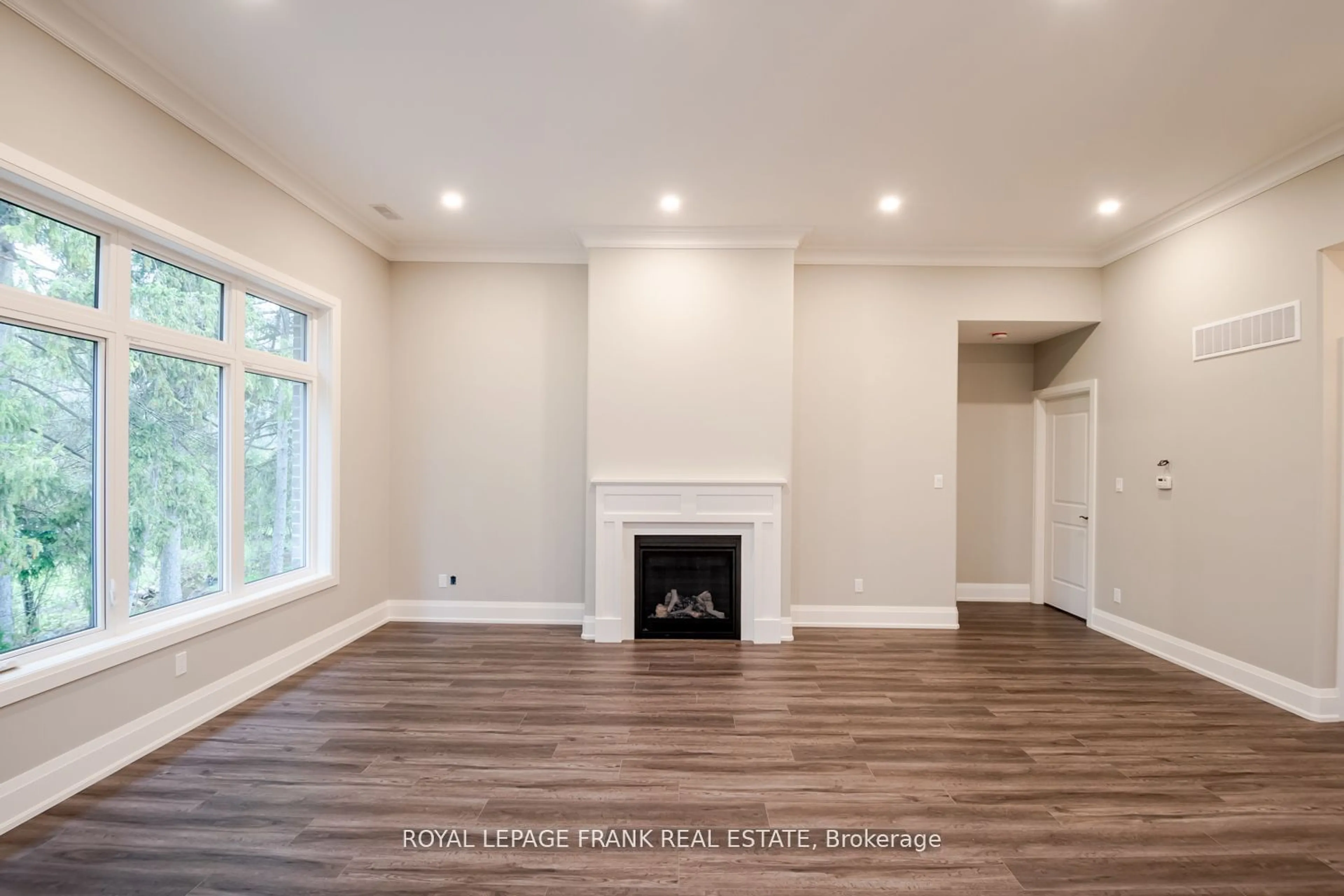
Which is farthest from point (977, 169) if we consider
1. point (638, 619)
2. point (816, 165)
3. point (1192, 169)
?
point (638, 619)

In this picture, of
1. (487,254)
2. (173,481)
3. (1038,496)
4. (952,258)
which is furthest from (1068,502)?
(173,481)

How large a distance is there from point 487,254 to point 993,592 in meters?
5.63

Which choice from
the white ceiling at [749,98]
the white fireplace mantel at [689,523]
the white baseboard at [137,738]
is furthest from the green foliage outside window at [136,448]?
the white fireplace mantel at [689,523]

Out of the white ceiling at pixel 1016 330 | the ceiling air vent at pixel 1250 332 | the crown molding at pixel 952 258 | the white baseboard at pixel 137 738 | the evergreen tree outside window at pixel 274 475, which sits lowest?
the white baseboard at pixel 137 738

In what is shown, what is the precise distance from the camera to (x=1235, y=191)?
3633 millimetres

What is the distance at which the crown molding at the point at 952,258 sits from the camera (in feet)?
15.8

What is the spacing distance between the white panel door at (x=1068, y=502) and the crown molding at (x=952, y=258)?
1.22 m

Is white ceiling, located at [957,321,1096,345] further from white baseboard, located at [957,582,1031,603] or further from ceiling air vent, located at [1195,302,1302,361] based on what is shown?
white baseboard, located at [957,582,1031,603]

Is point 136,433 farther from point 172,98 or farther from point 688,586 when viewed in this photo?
point 688,586

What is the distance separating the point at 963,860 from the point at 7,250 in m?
4.13

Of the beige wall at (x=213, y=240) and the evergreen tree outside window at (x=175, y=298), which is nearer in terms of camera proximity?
the beige wall at (x=213, y=240)

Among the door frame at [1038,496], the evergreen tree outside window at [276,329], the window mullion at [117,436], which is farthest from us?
the door frame at [1038,496]

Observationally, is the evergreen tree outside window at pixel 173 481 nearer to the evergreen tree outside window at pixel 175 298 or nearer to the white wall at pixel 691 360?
the evergreen tree outside window at pixel 175 298

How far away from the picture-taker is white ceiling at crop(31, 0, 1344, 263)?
7.59 ft
